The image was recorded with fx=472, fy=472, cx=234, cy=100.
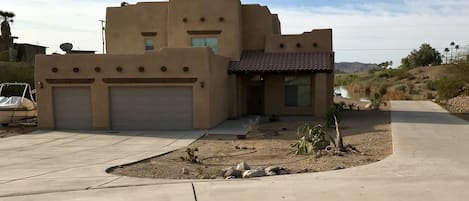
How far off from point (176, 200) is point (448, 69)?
33.7 meters

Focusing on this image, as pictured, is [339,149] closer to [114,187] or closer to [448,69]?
[114,187]

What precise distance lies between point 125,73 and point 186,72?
2.93 metres

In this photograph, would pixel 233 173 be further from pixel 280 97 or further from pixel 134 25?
pixel 134 25

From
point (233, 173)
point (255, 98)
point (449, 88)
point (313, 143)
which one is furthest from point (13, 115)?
point (449, 88)

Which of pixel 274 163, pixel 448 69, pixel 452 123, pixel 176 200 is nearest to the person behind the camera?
pixel 176 200

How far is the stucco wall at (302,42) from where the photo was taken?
27.8 m

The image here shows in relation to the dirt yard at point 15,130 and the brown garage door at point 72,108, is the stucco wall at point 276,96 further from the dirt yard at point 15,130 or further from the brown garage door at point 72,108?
the dirt yard at point 15,130

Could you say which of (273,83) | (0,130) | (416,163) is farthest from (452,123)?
(0,130)

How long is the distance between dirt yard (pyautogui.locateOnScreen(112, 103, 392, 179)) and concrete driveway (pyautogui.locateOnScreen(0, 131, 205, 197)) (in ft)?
2.81

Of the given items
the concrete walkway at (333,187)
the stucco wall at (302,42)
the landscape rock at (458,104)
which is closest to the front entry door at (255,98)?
the stucco wall at (302,42)

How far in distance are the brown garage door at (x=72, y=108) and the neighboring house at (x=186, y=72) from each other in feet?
0.16

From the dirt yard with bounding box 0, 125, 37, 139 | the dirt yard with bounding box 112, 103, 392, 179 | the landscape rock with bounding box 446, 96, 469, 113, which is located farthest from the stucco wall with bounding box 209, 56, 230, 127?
the landscape rock with bounding box 446, 96, 469, 113

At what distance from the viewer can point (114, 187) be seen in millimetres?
9164

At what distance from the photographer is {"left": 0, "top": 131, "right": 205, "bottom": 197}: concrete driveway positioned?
32.3 ft
